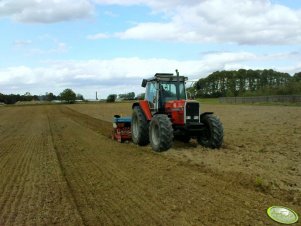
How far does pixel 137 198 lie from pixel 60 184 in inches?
80.7

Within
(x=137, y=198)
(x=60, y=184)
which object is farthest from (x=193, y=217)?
(x=60, y=184)

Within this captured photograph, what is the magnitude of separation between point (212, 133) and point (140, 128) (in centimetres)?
258

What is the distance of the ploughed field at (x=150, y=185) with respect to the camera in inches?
247

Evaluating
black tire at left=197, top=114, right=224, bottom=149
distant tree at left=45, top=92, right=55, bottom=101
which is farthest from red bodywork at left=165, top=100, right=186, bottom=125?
distant tree at left=45, top=92, right=55, bottom=101

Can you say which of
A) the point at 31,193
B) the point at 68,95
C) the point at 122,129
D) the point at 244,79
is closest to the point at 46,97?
the point at 68,95

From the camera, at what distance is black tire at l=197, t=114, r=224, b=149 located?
12.6 m

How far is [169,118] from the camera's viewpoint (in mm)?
12852

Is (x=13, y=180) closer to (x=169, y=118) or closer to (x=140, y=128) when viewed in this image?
(x=169, y=118)

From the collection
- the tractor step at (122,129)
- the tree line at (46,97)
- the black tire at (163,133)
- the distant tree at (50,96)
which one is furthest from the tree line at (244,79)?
the black tire at (163,133)

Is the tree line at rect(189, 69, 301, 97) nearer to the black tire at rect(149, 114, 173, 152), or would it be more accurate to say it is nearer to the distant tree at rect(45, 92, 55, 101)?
the distant tree at rect(45, 92, 55, 101)

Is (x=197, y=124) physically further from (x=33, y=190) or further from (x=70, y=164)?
(x=33, y=190)

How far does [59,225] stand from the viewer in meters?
5.99

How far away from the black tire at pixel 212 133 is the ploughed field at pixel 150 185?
350 mm

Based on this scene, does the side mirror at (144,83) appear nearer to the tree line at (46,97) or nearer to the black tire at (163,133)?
the black tire at (163,133)
